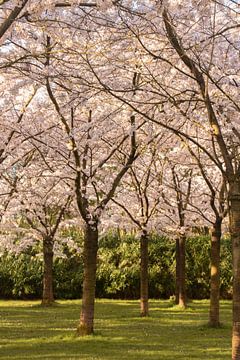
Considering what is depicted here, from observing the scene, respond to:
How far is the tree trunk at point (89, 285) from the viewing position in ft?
45.4

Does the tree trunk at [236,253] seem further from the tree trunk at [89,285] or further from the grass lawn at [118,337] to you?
the tree trunk at [89,285]

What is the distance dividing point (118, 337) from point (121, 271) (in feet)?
48.1

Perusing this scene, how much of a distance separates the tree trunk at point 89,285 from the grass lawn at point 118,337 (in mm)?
286

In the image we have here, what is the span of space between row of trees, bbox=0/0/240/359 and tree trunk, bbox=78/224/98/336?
23 millimetres

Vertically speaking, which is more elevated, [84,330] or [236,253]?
[236,253]

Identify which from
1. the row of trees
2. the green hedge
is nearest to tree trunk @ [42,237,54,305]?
the row of trees

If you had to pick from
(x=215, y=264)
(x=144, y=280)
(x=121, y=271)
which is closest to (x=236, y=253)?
(x=215, y=264)

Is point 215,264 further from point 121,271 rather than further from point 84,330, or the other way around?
point 121,271

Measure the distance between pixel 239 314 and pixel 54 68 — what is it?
673cm

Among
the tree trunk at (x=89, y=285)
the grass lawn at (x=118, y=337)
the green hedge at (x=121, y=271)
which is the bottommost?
the grass lawn at (x=118, y=337)

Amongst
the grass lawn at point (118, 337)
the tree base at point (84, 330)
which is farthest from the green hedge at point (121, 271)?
the tree base at point (84, 330)

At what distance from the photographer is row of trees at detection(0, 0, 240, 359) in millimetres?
7727

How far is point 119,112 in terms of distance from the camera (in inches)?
574

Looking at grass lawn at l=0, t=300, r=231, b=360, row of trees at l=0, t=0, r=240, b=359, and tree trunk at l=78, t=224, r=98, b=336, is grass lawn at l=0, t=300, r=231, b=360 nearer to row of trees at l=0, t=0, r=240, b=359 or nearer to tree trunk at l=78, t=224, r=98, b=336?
tree trunk at l=78, t=224, r=98, b=336
